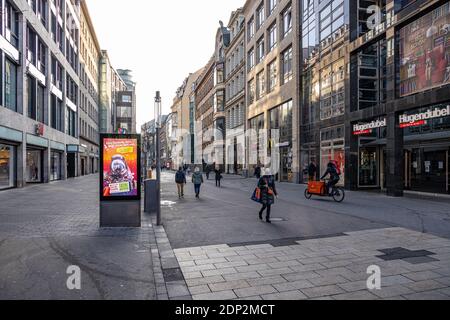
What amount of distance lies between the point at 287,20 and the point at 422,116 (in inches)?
704

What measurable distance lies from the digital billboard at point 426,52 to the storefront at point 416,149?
1179mm

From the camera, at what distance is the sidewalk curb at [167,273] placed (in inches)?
184

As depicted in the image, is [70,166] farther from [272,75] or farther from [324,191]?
[324,191]

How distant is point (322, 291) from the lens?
4672 mm

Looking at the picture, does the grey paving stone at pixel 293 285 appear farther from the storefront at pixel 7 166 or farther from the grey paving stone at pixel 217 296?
the storefront at pixel 7 166

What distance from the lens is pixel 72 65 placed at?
41969mm

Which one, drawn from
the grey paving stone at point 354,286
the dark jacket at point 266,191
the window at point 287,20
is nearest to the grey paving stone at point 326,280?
the grey paving stone at point 354,286

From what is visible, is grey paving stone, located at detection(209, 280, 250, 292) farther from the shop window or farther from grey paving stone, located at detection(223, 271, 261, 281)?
the shop window

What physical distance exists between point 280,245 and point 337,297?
2.79m

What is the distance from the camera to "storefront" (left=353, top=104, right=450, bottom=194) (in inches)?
643

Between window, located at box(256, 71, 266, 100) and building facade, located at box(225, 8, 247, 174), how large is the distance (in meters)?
5.16

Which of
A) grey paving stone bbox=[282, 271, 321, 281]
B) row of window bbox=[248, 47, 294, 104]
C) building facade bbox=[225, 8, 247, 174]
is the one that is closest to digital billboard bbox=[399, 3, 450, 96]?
row of window bbox=[248, 47, 294, 104]

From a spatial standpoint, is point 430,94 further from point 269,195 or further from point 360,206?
point 269,195
